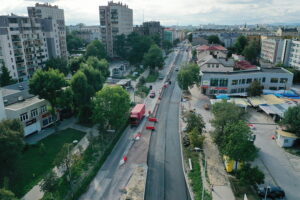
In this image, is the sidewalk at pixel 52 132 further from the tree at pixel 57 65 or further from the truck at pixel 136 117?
the tree at pixel 57 65

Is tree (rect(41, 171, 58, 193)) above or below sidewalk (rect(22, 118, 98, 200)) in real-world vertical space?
above

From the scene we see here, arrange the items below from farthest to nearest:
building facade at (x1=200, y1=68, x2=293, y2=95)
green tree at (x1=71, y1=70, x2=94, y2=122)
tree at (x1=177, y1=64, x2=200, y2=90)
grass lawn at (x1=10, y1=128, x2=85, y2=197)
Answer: tree at (x1=177, y1=64, x2=200, y2=90), building facade at (x1=200, y1=68, x2=293, y2=95), green tree at (x1=71, y1=70, x2=94, y2=122), grass lawn at (x1=10, y1=128, x2=85, y2=197)

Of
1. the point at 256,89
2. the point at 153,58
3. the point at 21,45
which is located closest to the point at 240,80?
the point at 256,89

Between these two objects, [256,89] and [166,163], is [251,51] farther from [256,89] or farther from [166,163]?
[166,163]

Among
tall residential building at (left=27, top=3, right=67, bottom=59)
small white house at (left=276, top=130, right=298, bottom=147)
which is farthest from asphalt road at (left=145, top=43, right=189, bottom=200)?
tall residential building at (left=27, top=3, right=67, bottom=59)

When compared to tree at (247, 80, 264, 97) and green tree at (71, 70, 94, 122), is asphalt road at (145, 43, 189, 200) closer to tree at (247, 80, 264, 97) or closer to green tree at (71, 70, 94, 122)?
green tree at (71, 70, 94, 122)

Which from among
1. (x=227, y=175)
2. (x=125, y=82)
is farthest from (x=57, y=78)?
(x=227, y=175)
